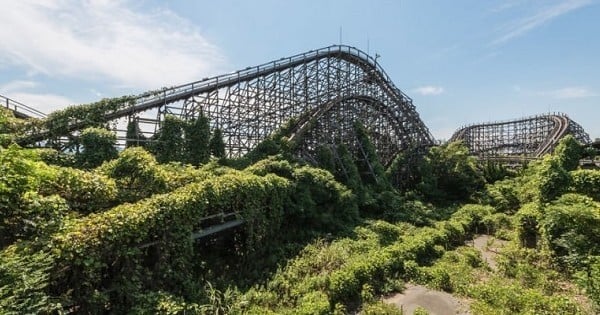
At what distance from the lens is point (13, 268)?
5.99m

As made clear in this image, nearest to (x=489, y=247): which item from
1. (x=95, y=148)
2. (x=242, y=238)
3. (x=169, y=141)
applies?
(x=242, y=238)

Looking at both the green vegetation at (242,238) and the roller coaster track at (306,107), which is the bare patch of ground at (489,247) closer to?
the green vegetation at (242,238)

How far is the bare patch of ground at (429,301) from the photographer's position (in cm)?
967

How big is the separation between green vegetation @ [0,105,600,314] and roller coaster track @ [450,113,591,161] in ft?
96.0

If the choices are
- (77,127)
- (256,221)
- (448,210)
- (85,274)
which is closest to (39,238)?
(85,274)

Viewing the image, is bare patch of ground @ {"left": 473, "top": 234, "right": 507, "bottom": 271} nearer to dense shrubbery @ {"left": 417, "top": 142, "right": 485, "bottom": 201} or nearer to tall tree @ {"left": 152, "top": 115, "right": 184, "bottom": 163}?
dense shrubbery @ {"left": 417, "top": 142, "right": 485, "bottom": 201}

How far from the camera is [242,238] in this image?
1306 cm

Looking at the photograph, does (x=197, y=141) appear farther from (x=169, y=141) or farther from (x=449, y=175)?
(x=449, y=175)

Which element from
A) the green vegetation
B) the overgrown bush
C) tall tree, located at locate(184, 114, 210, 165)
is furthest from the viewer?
tall tree, located at locate(184, 114, 210, 165)

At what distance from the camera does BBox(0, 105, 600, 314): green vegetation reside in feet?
24.5

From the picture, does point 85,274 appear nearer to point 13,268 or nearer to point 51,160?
point 13,268

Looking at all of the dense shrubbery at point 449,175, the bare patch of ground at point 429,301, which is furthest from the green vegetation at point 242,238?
the dense shrubbery at point 449,175

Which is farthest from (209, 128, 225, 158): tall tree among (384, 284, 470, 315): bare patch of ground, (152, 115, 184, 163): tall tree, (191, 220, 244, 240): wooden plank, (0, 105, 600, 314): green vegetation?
(384, 284, 470, 315): bare patch of ground

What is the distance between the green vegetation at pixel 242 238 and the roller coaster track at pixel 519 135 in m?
29.3
